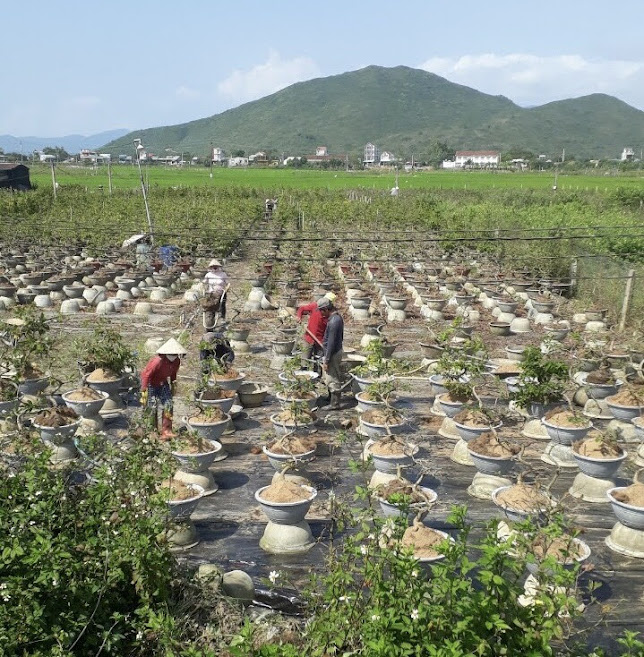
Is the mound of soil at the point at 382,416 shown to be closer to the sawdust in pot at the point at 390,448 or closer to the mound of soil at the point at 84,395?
the sawdust in pot at the point at 390,448

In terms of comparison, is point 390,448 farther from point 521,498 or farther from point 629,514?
point 629,514

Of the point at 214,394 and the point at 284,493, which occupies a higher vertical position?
the point at 284,493

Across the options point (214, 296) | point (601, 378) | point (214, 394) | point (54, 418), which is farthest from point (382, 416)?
point (214, 296)

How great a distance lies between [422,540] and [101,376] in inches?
226

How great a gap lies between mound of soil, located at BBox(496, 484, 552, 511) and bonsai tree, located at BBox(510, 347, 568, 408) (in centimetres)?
263

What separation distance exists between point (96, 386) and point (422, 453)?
4491 mm

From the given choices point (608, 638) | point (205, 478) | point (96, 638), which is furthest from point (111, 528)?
point (608, 638)

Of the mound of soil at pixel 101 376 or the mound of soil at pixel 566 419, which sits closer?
the mound of soil at pixel 566 419

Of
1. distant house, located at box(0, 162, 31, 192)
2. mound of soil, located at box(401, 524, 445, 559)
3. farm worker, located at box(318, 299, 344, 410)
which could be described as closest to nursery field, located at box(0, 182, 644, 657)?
mound of soil, located at box(401, 524, 445, 559)

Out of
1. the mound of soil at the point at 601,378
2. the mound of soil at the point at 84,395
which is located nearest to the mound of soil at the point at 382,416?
the mound of soil at the point at 601,378

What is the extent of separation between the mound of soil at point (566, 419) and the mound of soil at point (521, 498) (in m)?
1.95

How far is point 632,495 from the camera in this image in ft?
20.0

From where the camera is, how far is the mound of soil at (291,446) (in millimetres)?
7289

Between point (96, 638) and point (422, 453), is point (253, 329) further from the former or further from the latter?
point (96, 638)
